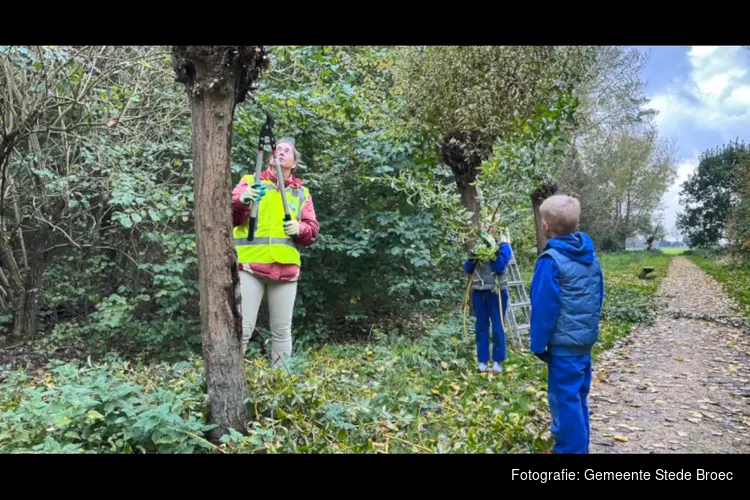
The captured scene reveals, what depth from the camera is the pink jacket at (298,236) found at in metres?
2.86

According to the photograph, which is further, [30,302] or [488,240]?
[30,302]

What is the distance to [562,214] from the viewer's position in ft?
7.53

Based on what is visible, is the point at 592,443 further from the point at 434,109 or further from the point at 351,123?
the point at 351,123

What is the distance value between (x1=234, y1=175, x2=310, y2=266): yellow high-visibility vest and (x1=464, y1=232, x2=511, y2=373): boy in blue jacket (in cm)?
180

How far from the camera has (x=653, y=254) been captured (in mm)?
15219

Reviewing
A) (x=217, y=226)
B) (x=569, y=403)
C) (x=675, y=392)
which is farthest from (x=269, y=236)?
(x=675, y=392)

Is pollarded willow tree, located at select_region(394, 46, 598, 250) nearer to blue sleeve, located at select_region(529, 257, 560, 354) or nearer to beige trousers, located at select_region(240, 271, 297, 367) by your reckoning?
beige trousers, located at select_region(240, 271, 297, 367)

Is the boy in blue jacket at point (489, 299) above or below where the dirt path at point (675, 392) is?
above

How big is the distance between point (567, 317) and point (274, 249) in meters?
1.74

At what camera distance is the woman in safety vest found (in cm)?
296

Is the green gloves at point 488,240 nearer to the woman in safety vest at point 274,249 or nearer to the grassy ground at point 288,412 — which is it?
the grassy ground at point 288,412

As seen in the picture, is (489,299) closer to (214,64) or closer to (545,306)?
(545,306)

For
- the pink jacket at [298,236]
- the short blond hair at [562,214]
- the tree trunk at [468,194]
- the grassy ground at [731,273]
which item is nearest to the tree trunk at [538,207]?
the grassy ground at [731,273]

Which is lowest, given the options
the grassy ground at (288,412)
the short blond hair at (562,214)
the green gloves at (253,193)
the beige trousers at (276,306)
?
the grassy ground at (288,412)
